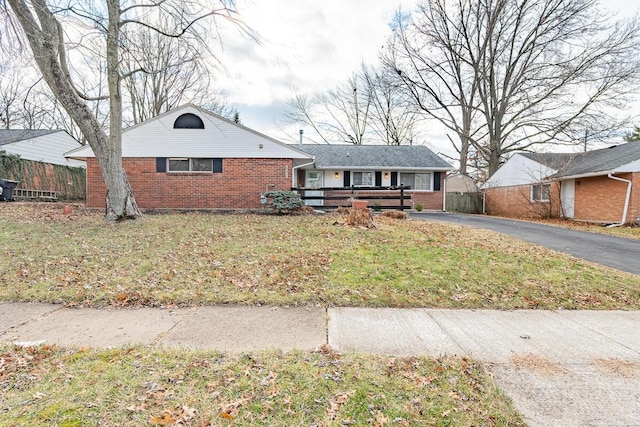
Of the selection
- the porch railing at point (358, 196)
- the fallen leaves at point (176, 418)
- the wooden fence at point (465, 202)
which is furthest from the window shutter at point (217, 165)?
the wooden fence at point (465, 202)

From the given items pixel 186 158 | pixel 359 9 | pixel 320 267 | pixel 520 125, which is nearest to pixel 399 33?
pixel 520 125

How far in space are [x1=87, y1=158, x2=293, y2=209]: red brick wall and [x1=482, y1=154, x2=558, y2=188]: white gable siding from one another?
14340 millimetres

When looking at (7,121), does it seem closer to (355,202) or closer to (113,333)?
(355,202)

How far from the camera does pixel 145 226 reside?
9.16m

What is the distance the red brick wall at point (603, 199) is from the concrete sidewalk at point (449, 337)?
12.8 metres

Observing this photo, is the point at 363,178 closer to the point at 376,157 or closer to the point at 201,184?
the point at 376,157

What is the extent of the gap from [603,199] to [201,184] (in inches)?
709

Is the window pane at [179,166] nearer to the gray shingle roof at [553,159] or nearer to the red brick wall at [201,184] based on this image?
the red brick wall at [201,184]

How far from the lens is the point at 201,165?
1466cm

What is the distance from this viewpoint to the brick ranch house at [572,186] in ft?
43.8

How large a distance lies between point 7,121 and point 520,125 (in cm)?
3825

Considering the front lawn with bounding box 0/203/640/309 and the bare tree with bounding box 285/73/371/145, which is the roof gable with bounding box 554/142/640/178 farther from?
the bare tree with bounding box 285/73/371/145

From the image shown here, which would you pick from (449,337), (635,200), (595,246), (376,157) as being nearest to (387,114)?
(376,157)

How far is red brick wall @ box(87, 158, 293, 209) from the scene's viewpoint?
14578mm
